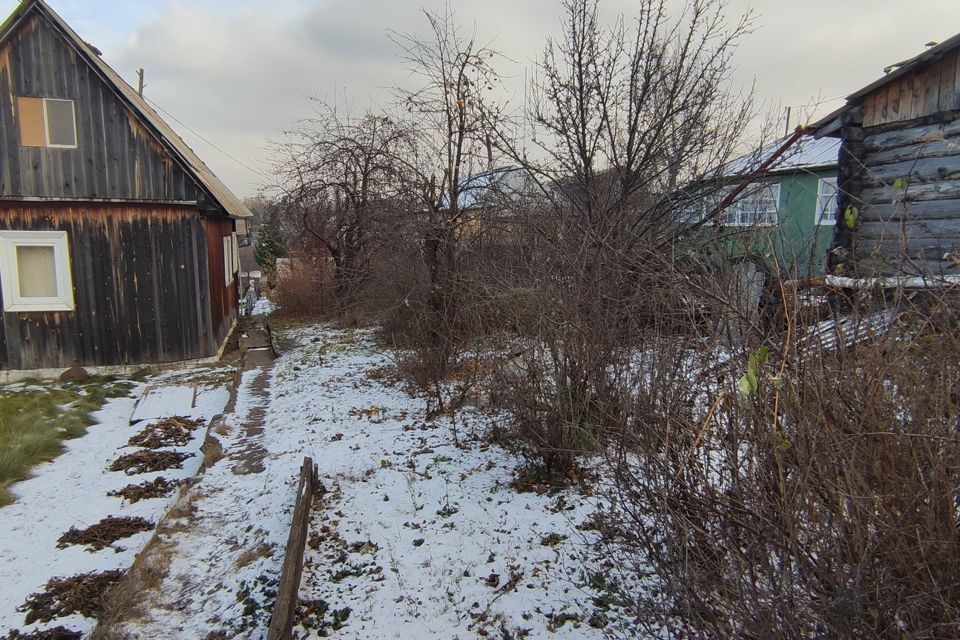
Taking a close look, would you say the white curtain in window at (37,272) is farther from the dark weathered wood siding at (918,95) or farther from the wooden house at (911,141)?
the dark weathered wood siding at (918,95)

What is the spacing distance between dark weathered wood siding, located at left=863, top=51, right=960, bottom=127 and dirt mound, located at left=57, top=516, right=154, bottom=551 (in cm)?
1038

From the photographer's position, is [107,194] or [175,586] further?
[107,194]

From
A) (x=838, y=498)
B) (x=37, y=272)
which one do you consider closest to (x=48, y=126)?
Answer: (x=37, y=272)

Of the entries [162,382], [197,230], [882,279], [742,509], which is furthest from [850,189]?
[162,382]

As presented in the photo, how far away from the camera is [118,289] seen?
1011 centimetres

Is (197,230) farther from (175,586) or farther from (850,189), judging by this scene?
(850,189)

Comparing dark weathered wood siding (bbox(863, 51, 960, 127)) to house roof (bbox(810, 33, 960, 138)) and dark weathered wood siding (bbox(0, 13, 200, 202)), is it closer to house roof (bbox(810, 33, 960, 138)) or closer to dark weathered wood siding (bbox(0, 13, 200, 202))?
house roof (bbox(810, 33, 960, 138))

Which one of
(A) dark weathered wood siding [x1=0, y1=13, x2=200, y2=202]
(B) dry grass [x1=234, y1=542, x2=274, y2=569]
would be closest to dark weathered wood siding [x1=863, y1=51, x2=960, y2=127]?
(B) dry grass [x1=234, y1=542, x2=274, y2=569]

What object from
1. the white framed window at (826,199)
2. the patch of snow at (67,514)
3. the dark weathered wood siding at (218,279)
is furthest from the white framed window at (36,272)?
the white framed window at (826,199)

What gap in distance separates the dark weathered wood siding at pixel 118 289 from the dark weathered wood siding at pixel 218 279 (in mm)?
579

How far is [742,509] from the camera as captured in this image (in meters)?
2.16

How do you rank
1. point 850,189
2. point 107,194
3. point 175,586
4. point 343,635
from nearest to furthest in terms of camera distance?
point 343,635, point 175,586, point 850,189, point 107,194

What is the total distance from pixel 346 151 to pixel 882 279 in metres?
11.5

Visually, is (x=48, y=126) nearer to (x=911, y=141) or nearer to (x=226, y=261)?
(x=226, y=261)
